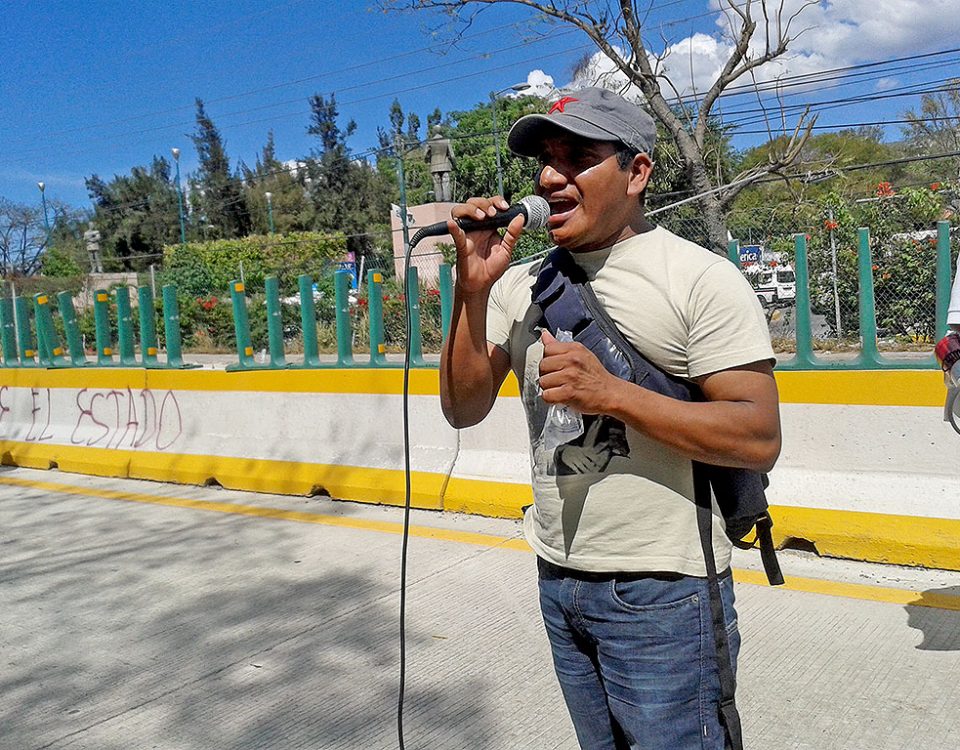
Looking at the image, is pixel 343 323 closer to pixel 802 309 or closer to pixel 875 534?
pixel 802 309

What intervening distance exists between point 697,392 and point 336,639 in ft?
10.1

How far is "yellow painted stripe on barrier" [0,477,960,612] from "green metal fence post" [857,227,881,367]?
1.27m

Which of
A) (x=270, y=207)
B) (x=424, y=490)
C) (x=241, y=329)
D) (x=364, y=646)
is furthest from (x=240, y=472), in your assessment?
(x=270, y=207)

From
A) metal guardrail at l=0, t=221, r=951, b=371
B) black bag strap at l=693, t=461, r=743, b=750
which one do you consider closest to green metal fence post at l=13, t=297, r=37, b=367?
metal guardrail at l=0, t=221, r=951, b=371

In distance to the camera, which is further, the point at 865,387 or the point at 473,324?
the point at 865,387

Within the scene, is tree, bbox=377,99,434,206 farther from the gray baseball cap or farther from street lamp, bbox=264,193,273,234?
the gray baseball cap

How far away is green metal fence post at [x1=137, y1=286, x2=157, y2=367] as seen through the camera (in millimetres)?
8812

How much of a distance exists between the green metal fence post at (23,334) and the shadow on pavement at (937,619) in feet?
29.7

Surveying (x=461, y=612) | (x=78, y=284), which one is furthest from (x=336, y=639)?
(x=78, y=284)

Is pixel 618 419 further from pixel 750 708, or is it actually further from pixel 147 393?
pixel 147 393

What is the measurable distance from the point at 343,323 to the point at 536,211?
18.4 ft

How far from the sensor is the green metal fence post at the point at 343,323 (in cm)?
738

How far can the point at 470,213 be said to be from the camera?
201cm

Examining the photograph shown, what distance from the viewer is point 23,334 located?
33.5ft
